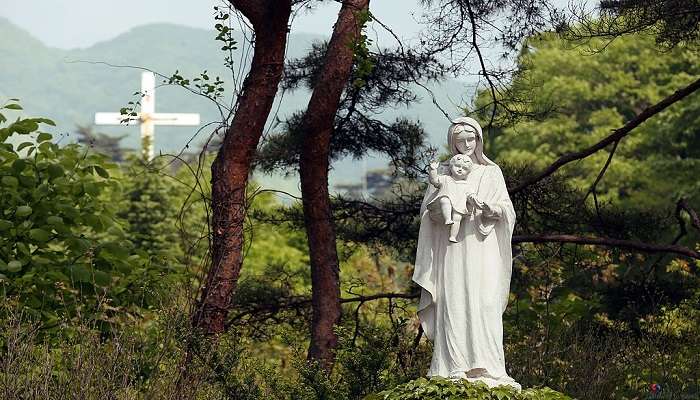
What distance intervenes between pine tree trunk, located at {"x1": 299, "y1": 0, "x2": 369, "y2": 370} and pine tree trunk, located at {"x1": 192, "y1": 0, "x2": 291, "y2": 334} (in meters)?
1.63

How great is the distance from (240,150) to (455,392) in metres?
3.57

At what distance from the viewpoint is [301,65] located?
14.0 m

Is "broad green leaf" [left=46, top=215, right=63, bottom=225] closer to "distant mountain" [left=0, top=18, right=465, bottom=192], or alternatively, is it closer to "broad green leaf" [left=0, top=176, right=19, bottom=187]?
"broad green leaf" [left=0, top=176, right=19, bottom=187]

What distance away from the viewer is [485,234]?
8297mm

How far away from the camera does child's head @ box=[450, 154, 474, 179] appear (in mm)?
8406

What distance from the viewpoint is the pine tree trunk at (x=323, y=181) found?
12.4 meters

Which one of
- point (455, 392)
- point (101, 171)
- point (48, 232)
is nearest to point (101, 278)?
point (48, 232)

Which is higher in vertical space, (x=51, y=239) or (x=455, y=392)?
(x=51, y=239)

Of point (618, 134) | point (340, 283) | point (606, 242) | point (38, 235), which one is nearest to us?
point (38, 235)

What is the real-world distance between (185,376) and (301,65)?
5440 mm

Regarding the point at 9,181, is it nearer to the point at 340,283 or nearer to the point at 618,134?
the point at 340,283

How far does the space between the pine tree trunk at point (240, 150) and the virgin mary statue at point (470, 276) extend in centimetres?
245

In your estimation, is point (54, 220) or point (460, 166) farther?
point (54, 220)

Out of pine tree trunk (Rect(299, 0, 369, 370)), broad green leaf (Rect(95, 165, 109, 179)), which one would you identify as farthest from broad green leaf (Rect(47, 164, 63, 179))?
pine tree trunk (Rect(299, 0, 369, 370))
